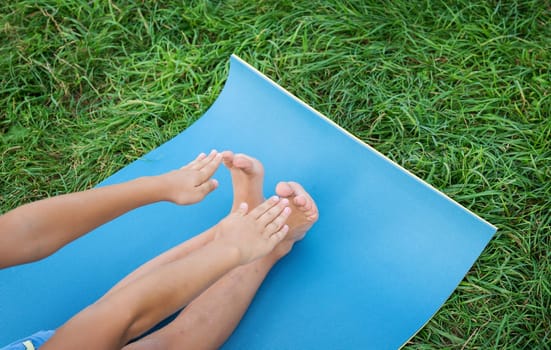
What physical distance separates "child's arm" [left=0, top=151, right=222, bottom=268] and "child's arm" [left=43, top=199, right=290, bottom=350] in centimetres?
18

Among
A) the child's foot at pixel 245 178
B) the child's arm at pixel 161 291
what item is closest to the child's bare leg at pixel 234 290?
the child's foot at pixel 245 178

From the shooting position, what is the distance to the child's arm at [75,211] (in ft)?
4.49

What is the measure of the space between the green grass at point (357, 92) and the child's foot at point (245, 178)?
484mm

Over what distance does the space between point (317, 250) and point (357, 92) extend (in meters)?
0.66

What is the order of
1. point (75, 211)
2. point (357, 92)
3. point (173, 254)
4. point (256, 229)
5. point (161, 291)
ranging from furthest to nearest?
point (357, 92) → point (173, 254) → point (256, 229) → point (75, 211) → point (161, 291)

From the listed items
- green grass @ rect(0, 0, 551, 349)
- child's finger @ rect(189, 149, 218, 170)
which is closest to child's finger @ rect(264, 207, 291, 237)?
child's finger @ rect(189, 149, 218, 170)

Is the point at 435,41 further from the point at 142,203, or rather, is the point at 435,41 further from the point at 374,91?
the point at 142,203

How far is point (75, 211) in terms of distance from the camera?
1444 mm

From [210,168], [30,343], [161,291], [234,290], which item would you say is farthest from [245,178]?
[30,343]

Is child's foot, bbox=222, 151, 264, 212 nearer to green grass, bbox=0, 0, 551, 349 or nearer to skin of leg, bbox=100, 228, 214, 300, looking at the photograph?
skin of leg, bbox=100, 228, 214, 300

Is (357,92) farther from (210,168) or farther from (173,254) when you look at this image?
(173,254)

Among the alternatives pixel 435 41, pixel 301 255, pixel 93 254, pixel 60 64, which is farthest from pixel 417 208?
pixel 60 64

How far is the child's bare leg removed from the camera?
151 centimetres

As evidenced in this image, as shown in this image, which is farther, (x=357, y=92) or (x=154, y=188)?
(x=357, y=92)
